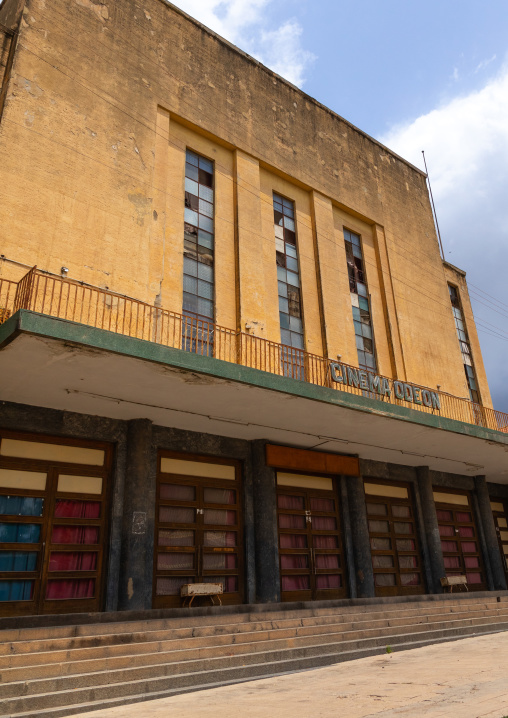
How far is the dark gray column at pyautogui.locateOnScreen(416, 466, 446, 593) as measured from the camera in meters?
14.5

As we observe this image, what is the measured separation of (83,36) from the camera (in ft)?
40.2

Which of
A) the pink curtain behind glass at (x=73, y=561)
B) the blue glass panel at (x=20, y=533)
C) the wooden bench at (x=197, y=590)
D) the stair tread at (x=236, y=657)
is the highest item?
the blue glass panel at (x=20, y=533)

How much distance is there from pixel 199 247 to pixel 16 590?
26.7 ft

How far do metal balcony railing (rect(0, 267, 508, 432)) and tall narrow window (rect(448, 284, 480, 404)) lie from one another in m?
2.73

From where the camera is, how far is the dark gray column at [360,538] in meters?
12.9

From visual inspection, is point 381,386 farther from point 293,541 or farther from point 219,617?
point 219,617

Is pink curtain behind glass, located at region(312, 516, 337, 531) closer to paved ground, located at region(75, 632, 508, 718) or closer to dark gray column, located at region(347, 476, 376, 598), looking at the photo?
dark gray column, located at region(347, 476, 376, 598)

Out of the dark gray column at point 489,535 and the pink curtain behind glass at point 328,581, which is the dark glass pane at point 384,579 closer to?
the pink curtain behind glass at point 328,581

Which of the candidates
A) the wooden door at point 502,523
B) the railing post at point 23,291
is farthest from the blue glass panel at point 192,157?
the wooden door at point 502,523

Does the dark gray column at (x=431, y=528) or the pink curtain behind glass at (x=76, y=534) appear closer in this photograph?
the pink curtain behind glass at (x=76, y=534)

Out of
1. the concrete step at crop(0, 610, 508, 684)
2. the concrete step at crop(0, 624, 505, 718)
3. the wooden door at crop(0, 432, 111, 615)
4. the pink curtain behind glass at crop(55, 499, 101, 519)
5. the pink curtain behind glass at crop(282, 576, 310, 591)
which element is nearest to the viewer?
the concrete step at crop(0, 624, 505, 718)

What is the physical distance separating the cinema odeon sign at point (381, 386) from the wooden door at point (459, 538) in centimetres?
337

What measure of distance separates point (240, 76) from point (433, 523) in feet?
44.8

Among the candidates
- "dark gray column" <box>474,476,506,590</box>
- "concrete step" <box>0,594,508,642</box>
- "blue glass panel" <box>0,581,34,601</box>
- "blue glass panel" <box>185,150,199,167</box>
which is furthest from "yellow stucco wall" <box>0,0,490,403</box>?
"concrete step" <box>0,594,508,642</box>
